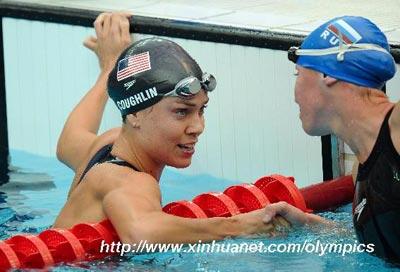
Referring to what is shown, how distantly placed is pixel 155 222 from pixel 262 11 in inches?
106

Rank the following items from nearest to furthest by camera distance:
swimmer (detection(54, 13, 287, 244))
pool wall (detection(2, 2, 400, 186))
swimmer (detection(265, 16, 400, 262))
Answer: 1. swimmer (detection(265, 16, 400, 262))
2. swimmer (detection(54, 13, 287, 244))
3. pool wall (detection(2, 2, 400, 186))

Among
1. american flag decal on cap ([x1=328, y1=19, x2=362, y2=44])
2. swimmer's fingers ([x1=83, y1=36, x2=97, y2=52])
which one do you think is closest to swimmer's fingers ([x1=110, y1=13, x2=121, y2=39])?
swimmer's fingers ([x1=83, y1=36, x2=97, y2=52])

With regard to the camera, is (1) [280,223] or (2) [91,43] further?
(2) [91,43]

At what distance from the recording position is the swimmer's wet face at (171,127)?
4.54m

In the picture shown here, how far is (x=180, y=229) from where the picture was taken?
4.26 m

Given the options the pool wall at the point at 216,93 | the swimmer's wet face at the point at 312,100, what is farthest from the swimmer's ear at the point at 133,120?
the pool wall at the point at 216,93

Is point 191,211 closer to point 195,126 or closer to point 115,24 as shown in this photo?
point 195,126

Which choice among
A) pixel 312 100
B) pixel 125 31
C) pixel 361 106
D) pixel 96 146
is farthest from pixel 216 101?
pixel 361 106

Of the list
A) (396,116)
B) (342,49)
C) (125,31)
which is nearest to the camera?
(396,116)

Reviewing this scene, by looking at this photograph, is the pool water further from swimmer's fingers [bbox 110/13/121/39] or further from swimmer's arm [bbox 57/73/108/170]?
swimmer's fingers [bbox 110/13/121/39]

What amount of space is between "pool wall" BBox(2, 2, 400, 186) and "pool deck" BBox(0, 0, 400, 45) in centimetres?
13

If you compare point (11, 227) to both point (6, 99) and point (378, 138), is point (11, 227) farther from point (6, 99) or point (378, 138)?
point (378, 138)

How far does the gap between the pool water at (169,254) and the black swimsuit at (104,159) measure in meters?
0.40

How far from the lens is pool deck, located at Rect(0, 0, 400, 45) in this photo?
19.8 feet
